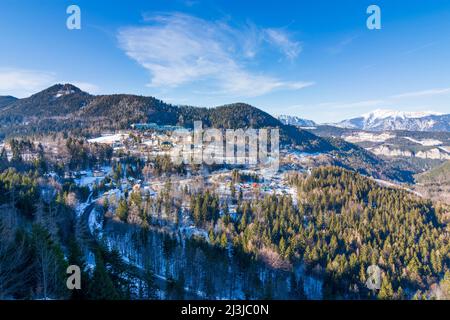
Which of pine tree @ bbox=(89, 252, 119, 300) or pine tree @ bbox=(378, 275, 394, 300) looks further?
pine tree @ bbox=(378, 275, 394, 300)

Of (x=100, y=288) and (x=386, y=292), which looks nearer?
(x=100, y=288)

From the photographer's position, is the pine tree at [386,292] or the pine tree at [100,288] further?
the pine tree at [386,292]

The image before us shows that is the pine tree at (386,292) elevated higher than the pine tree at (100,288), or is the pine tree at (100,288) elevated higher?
the pine tree at (100,288)

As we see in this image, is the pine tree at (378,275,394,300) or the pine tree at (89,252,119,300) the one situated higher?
the pine tree at (89,252,119,300)

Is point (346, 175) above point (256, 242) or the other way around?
above

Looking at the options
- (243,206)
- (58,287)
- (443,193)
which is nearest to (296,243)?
(243,206)

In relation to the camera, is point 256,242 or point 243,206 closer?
point 256,242

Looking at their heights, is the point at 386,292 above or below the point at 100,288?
below
